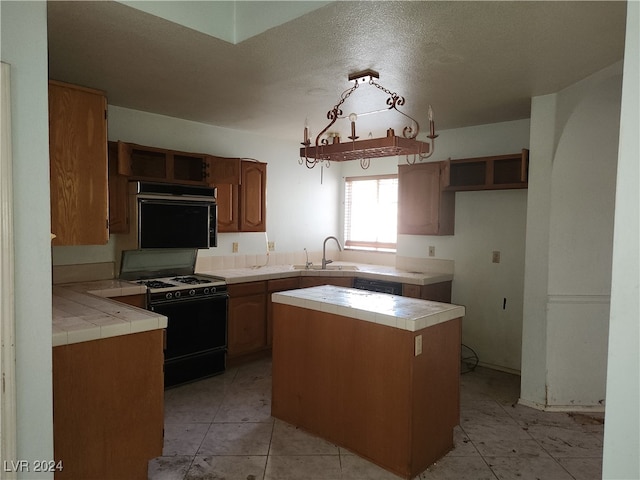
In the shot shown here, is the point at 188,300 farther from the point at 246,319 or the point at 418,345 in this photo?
the point at 418,345

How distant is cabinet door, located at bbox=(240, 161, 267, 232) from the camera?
4.52m

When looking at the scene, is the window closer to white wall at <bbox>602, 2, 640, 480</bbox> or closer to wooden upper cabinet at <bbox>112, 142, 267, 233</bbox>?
wooden upper cabinet at <bbox>112, 142, 267, 233</bbox>

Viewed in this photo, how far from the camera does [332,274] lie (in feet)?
15.0

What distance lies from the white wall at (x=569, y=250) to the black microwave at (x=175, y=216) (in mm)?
2724

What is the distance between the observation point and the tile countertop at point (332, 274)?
13.8ft

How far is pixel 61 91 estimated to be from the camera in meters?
2.42

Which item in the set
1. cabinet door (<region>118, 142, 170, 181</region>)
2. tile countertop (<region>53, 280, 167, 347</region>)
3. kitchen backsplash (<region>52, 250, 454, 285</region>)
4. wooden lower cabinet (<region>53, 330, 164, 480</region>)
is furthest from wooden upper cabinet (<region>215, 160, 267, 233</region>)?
wooden lower cabinet (<region>53, 330, 164, 480</region>)

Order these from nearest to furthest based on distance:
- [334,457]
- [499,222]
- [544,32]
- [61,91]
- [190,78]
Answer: [544,32]
[61,91]
[334,457]
[190,78]
[499,222]

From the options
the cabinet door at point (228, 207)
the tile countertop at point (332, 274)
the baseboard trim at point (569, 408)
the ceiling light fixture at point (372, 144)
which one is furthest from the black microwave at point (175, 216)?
the baseboard trim at point (569, 408)

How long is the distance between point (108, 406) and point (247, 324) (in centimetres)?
217

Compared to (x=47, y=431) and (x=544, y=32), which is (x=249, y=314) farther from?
(x=544, y=32)

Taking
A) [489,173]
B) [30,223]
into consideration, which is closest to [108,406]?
[30,223]

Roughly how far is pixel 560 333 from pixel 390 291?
1.55m

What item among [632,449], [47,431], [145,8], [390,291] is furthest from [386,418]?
[145,8]
